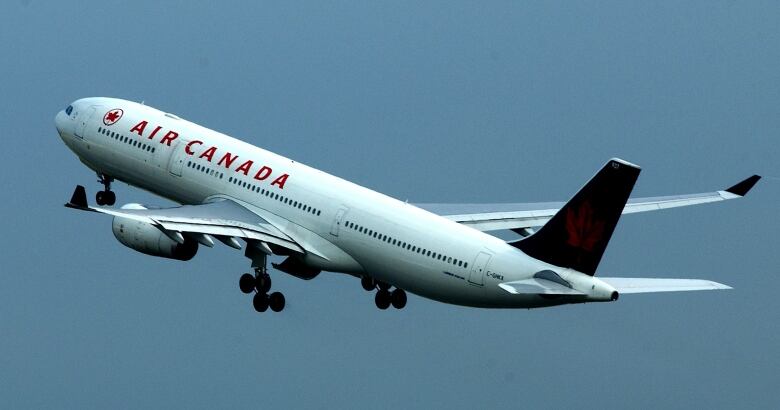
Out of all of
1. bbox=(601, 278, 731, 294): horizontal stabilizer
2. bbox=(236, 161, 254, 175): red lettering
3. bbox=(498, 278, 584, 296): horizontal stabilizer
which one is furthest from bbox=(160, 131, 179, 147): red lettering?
bbox=(601, 278, 731, 294): horizontal stabilizer

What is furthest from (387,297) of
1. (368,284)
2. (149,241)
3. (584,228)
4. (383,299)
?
(584,228)

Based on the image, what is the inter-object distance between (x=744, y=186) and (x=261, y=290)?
20.7 m

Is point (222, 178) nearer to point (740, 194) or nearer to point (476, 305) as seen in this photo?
point (476, 305)

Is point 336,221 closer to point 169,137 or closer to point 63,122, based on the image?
point 169,137

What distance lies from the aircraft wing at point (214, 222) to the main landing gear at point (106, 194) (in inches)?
355

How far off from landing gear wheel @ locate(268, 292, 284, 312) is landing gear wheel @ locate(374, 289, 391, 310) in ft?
16.6

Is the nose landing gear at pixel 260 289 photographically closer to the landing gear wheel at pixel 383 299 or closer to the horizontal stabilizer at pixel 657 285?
the landing gear wheel at pixel 383 299

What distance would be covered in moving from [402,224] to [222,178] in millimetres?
9774

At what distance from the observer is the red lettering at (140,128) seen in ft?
272

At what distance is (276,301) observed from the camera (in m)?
76.4

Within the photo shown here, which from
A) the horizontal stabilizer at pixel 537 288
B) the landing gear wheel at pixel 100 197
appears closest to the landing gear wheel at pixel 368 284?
the horizontal stabilizer at pixel 537 288

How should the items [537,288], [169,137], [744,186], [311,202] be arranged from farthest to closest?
[169,137]
[744,186]
[311,202]
[537,288]

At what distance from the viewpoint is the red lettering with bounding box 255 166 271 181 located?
78375 mm

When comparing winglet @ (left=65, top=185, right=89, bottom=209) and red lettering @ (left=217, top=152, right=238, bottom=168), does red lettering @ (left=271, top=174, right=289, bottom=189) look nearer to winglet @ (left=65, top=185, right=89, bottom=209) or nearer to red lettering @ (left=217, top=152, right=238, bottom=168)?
red lettering @ (left=217, top=152, right=238, bottom=168)
